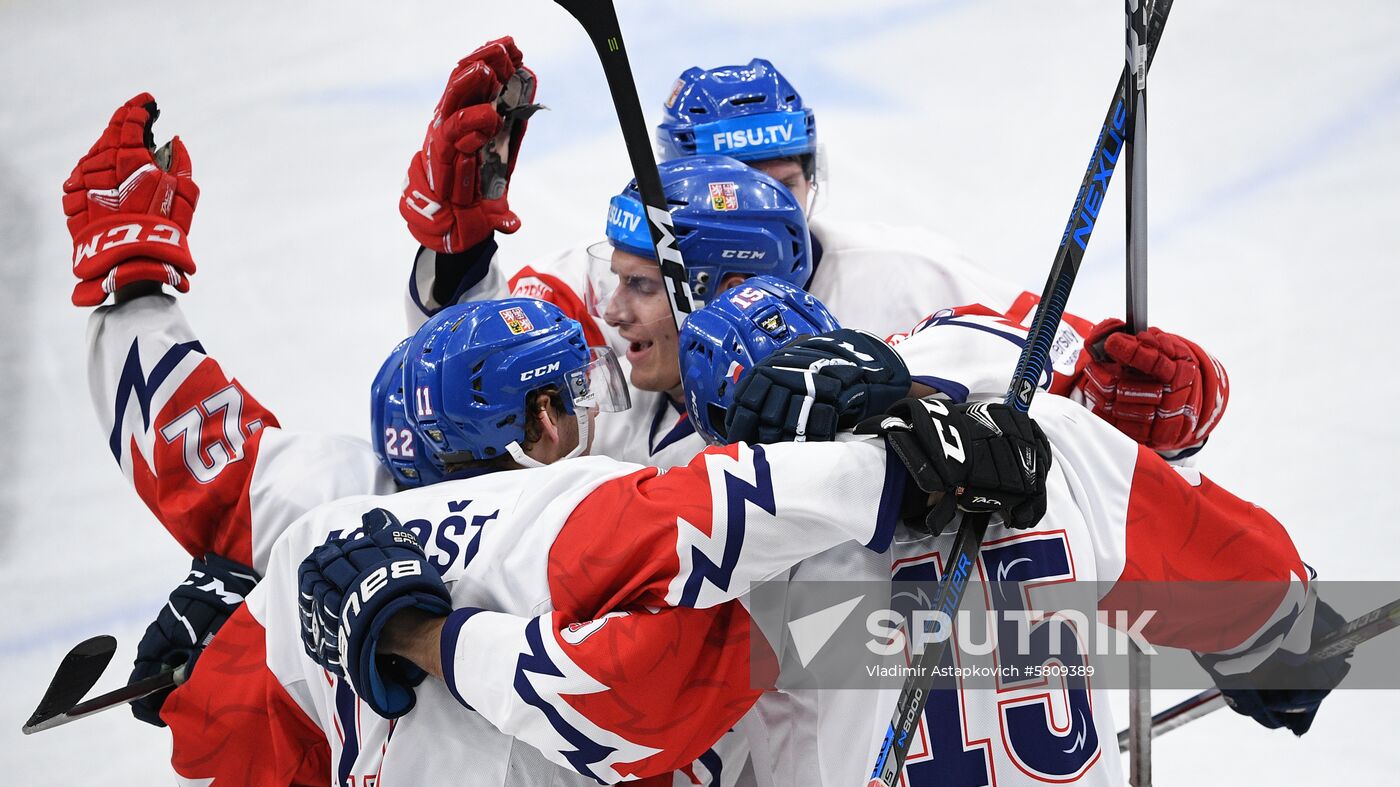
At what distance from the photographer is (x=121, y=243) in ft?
9.21

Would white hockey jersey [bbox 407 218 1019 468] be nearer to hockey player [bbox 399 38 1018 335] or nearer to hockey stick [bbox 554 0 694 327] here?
hockey player [bbox 399 38 1018 335]

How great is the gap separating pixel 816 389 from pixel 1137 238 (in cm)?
93

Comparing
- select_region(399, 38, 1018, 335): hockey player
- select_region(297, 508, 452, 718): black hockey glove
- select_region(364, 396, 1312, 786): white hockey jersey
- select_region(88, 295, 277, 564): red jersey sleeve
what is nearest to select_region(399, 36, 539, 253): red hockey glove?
select_region(399, 38, 1018, 335): hockey player

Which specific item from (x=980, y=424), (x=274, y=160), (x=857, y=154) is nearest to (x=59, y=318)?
(x=274, y=160)

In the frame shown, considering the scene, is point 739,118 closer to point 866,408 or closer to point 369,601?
point 866,408

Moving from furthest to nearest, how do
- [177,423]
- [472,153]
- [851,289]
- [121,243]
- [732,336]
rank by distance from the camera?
[851,289]
[472,153]
[121,243]
[177,423]
[732,336]

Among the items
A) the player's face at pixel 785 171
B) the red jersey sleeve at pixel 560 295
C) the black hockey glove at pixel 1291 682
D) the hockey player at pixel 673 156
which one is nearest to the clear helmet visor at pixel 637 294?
the hockey player at pixel 673 156

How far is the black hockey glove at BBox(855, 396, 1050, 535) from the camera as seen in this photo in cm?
165

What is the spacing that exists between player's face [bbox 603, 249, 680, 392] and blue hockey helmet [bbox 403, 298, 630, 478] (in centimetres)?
42

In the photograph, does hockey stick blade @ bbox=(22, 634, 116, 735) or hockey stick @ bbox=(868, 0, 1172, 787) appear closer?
hockey stick @ bbox=(868, 0, 1172, 787)

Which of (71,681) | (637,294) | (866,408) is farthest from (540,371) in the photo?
(71,681)

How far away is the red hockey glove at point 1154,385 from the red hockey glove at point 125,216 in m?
1.75

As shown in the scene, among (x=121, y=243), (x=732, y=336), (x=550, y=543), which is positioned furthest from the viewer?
(x=121, y=243)

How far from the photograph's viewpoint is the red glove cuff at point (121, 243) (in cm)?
280
